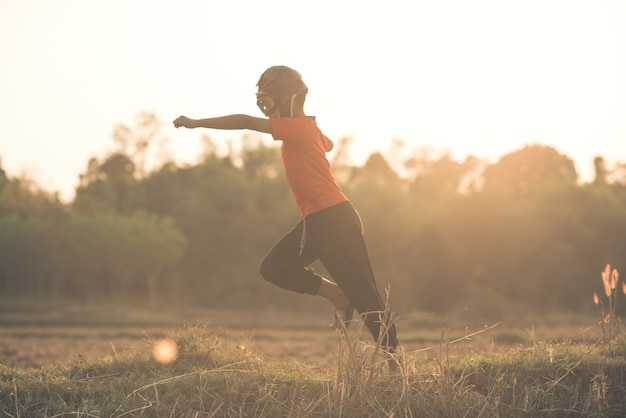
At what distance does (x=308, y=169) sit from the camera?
16.7ft

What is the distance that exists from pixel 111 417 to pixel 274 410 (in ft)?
3.09

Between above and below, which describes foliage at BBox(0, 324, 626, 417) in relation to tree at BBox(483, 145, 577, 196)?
below

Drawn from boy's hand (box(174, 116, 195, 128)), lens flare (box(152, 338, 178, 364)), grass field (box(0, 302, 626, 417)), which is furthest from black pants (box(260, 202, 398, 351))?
lens flare (box(152, 338, 178, 364))

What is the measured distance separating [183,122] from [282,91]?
82cm

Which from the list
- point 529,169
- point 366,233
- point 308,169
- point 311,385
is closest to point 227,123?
point 308,169

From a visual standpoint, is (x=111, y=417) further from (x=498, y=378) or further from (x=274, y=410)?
(x=498, y=378)

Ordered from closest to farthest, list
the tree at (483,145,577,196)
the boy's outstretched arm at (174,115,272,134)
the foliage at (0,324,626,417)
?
1. the foliage at (0,324,626,417)
2. the boy's outstretched arm at (174,115,272,134)
3. the tree at (483,145,577,196)

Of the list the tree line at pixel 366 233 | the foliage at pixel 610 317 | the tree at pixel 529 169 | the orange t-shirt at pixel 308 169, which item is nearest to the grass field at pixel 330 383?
the foliage at pixel 610 317

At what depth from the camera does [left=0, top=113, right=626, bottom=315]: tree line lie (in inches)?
1636

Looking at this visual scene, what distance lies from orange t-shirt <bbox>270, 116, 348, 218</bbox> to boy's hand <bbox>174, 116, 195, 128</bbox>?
2.10 feet

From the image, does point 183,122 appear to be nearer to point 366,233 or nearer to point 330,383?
point 330,383

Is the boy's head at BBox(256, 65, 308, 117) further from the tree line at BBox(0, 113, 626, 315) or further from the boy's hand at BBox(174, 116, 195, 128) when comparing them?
the tree line at BBox(0, 113, 626, 315)

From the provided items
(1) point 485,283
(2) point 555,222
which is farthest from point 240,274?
(2) point 555,222

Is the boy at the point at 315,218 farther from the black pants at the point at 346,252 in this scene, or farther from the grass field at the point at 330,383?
the grass field at the point at 330,383
